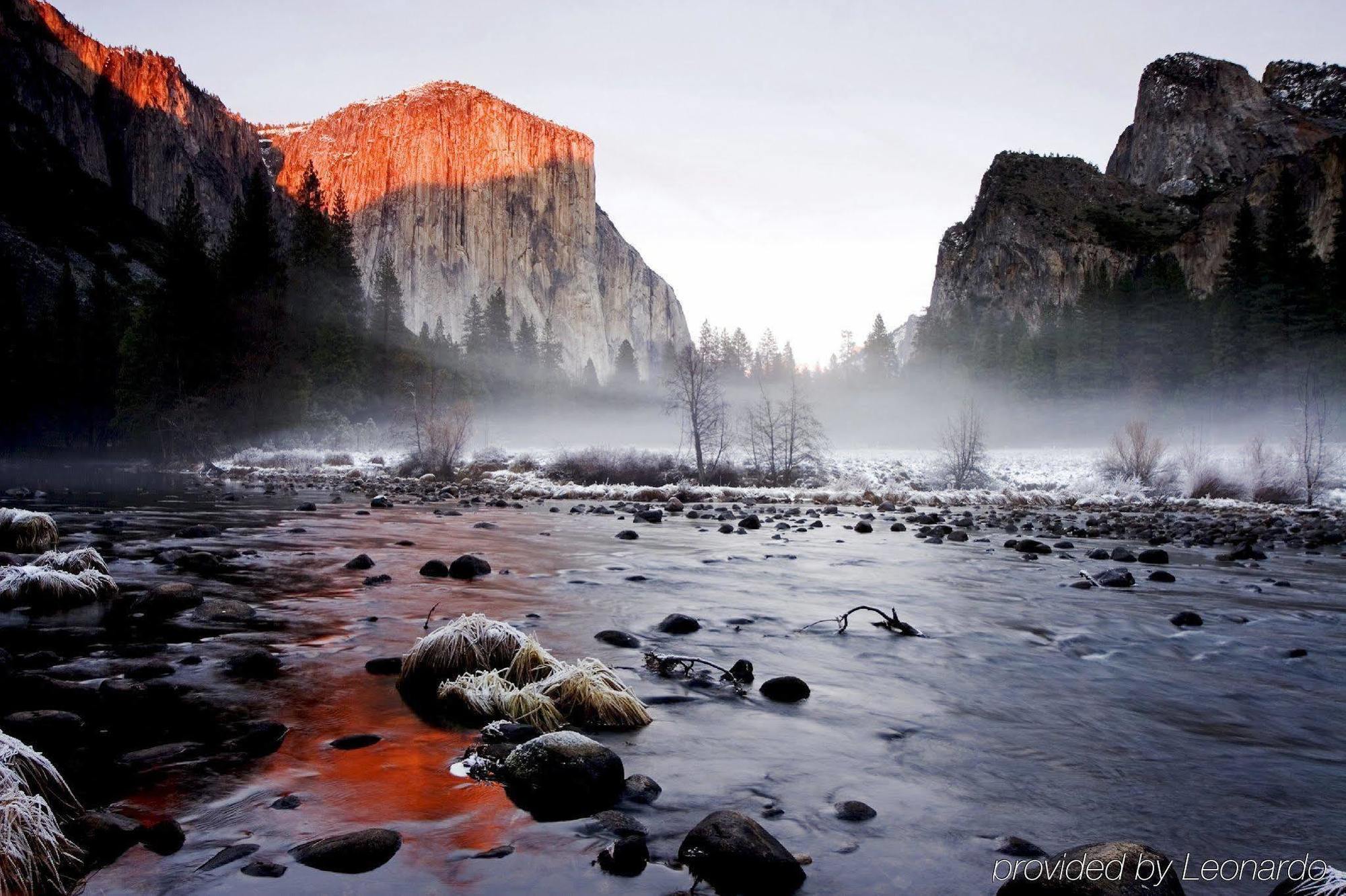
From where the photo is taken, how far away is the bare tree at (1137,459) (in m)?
31.6

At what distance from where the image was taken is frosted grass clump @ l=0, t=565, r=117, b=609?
694cm

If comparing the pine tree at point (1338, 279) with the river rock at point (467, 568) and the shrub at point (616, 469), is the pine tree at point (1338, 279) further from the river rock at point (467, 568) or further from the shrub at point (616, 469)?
the river rock at point (467, 568)

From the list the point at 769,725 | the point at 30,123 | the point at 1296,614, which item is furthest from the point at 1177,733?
the point at 30,123

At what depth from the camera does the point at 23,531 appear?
10.4 meters

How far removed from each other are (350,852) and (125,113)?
188024 millimetres

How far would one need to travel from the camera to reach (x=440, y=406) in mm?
65812

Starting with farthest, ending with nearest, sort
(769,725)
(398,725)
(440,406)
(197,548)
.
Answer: (440,406)
(197,548)
(769,725)
(398,725)

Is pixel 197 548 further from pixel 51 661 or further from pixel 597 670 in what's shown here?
pixel 597 670

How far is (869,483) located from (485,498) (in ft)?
61.2

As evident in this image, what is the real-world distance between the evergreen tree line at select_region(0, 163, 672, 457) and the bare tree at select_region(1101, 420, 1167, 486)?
128 feet

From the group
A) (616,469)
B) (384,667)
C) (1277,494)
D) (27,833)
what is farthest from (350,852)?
(1277,494)

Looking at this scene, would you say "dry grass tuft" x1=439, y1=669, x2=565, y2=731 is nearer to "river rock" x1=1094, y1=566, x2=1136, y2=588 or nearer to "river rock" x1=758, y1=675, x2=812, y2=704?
"river rock" x1=758, y1=675, x2=812, y2=704

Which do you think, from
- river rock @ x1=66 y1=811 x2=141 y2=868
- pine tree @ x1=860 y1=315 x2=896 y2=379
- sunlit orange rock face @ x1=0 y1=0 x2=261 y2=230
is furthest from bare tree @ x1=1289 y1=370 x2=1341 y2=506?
sunlit orange rock face @ x1=0 y1=0 x2=261 y2=230

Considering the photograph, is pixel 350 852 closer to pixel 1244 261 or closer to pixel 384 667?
pixel 384 667
